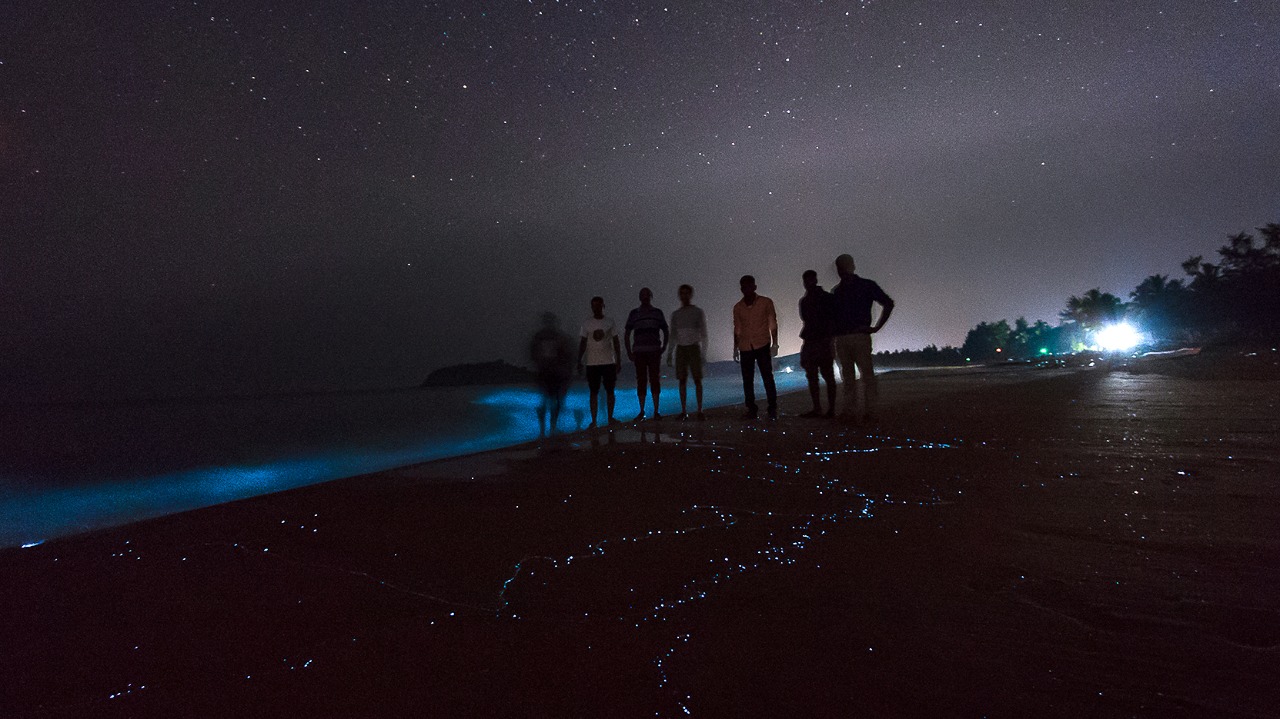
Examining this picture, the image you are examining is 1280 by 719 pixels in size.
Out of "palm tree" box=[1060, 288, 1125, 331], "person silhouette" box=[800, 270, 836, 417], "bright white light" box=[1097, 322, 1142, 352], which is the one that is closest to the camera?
"person silhouette" box=[800, 270, 836, 417]

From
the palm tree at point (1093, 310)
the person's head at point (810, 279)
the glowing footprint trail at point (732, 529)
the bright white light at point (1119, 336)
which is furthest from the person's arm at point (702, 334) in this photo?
the palm tree at point (1093, 310)

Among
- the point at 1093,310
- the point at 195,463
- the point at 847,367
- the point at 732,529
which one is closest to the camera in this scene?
the point at 732,529

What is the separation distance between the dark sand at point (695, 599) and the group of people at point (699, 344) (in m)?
3.04

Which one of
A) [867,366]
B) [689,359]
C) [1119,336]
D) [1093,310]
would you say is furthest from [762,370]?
[1093,310]

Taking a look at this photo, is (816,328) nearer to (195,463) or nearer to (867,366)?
(867,366)

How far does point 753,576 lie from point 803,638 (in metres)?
0.45

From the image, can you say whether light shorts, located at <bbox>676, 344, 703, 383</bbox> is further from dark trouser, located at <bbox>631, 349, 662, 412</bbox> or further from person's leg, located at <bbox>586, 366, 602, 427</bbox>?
person's leg, located at <bbox>586, 366, 602, 427</bbox>

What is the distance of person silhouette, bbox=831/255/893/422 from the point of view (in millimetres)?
6211

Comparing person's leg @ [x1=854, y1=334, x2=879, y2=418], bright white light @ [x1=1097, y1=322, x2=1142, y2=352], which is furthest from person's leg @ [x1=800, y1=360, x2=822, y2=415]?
bright white light @ [x1=1097, y1=322, x2=1142, y2=352]

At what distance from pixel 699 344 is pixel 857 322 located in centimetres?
194

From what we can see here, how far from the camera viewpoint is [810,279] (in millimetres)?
6938

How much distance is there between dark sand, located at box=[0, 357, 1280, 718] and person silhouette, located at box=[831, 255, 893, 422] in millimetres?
2673

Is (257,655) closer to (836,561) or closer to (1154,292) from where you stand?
(836,561)

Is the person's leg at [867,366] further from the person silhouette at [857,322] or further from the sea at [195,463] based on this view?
the sea at [195,463]
